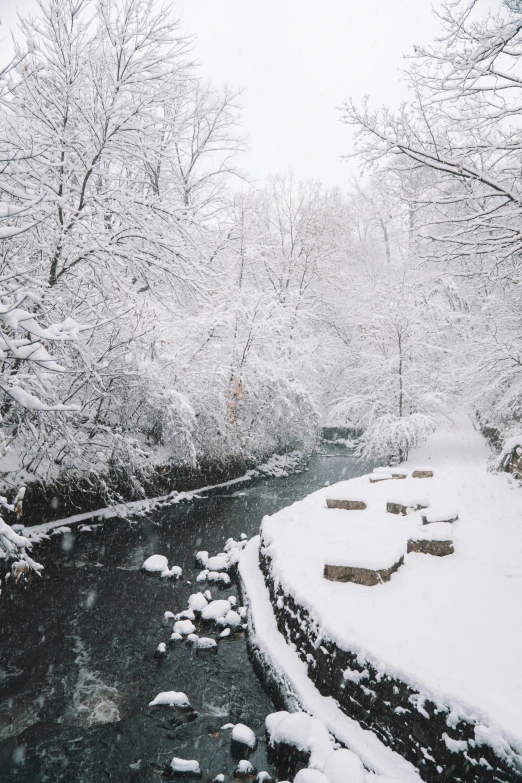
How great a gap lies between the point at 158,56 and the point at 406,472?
9.86m

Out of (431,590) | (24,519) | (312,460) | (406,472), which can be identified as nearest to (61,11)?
(24,519)

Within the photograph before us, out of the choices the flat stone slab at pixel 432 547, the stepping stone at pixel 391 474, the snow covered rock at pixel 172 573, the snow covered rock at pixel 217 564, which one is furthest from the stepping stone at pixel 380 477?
the snow covered rock at pixel 172 573

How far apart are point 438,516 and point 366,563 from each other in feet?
7.08

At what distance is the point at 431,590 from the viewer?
5082 mm

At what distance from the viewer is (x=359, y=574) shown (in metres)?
5.39

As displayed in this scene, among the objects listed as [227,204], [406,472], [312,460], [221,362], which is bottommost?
[312,460]

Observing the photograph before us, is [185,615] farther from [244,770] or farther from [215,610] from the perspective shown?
[244,770]

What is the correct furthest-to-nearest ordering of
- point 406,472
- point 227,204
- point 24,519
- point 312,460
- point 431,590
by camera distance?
point 312,460 → point 227,204 → point 406,472 → point 24,519 → point 431,590

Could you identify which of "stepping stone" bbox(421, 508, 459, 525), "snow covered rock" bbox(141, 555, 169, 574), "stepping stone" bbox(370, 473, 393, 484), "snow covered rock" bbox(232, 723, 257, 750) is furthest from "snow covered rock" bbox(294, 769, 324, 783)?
"stepping stone" bbox(370, 473, 393, 484)

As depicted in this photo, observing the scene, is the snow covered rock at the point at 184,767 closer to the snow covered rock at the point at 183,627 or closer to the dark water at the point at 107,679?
the dark water at the point at 107,679

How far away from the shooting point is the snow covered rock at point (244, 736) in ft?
14.6

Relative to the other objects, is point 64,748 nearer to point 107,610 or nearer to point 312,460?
point 107,610

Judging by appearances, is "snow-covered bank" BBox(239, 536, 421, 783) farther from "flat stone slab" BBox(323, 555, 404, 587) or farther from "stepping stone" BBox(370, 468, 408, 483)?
"stepping stone" BBox(370, 468, 408, 483)

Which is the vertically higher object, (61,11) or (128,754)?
(61,11)
